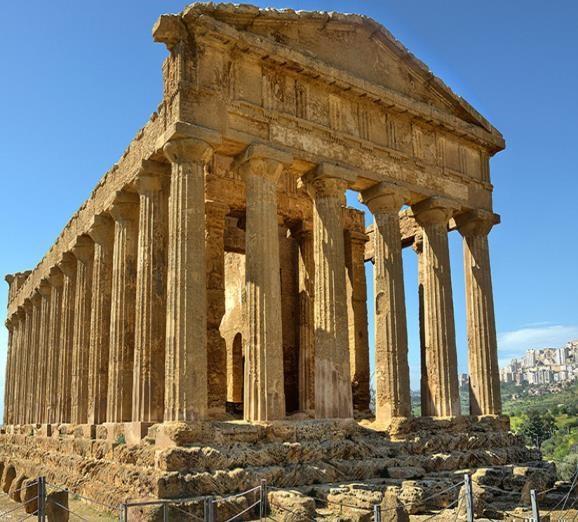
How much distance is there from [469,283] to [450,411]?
152 inches

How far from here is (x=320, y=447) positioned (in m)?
13.9

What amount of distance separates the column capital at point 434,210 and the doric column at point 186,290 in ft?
22.5

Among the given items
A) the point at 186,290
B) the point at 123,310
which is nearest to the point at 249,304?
the point at 186,290

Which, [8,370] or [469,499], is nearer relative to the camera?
[469,499]

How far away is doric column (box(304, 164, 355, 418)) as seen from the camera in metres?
15.2

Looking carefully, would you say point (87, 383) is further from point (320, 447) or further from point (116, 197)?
point (320, 447)

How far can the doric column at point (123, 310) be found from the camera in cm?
1641

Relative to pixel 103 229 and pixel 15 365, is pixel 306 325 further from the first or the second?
pixel 15 365

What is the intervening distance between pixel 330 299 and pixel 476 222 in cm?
619

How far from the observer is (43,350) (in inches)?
1059

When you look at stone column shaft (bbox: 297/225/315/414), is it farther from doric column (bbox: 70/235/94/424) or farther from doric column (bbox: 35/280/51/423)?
doric column (bbox: 35/280/51/423)

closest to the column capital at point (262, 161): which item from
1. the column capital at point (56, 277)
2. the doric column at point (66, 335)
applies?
the doric column at point (66, 335)

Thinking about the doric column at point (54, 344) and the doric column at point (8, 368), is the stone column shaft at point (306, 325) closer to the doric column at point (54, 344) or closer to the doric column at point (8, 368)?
the doric column at point (54, 344)

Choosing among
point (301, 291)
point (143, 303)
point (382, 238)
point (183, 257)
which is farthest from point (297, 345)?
point (183, 257)
